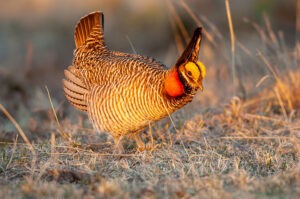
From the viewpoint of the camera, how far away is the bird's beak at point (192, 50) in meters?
3.48

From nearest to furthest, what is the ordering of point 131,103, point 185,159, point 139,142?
1. point 185,159
2. point 131,103
3. point 139,142

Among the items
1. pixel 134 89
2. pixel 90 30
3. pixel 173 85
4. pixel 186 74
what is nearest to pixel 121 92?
pixel 134 89

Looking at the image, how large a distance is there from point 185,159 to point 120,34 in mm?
9915

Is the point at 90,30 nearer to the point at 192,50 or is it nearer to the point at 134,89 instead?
the point at 134,89

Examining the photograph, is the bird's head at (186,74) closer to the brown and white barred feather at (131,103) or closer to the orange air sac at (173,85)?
the orange air sac at (173,85)

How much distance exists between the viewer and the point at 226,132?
4.43m

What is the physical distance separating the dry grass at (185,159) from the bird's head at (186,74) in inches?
20.5

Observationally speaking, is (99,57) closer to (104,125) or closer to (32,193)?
(104,125)

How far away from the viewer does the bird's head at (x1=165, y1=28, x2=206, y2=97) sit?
3.48 meters

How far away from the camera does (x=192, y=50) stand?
11.7ft

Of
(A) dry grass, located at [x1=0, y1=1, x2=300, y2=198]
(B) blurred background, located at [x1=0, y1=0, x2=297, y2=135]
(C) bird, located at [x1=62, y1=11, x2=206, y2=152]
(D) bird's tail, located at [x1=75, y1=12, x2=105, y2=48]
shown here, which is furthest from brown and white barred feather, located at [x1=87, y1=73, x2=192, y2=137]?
(B) blurred background, located at [x1=0, y1=0, x2=297, y2=135]

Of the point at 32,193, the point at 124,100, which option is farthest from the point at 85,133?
the point at 32,193

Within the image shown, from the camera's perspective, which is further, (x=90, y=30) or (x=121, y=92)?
(x=90, y=30)

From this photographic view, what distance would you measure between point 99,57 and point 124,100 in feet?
3.13
